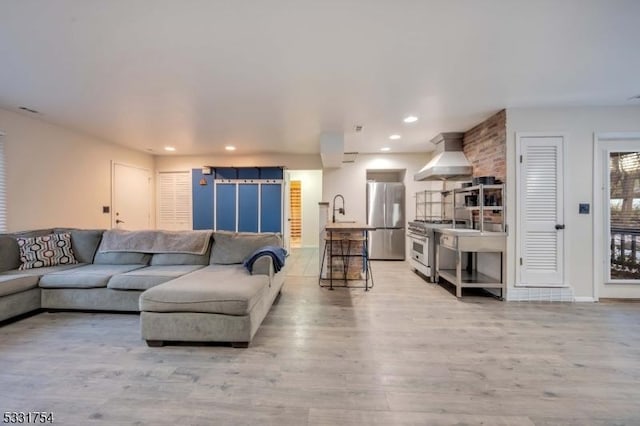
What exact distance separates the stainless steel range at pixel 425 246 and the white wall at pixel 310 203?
398 cm

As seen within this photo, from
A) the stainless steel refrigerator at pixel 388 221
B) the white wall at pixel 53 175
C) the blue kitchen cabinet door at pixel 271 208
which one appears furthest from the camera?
the blue kitchen cabinet door at pixel 271 208

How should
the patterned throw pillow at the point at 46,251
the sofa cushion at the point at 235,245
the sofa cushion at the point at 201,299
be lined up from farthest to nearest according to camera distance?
the sofa cushion at the point at 235,245 → the patterned throw pillow at the point at 46,251 → the sofa cushion at the point at 201,299

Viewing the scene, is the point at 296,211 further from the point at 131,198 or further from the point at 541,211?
the point at 541,211

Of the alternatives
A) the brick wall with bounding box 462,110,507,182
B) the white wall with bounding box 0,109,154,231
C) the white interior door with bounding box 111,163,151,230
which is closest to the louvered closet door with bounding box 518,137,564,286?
the brick wall with bounding box 462,110,507,182

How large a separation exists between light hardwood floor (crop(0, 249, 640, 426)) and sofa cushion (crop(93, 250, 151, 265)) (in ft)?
2.26

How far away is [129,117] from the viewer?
150 inches

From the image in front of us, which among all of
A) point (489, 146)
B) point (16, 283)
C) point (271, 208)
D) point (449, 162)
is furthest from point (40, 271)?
point (489, 146)

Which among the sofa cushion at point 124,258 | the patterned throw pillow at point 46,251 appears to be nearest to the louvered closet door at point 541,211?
the sofa cushion at point 124,258

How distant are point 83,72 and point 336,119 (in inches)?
110

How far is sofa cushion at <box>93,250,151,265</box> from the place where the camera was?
3.42 metres

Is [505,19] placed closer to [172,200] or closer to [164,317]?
[164,317]

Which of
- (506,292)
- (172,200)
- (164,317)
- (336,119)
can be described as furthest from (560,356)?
(172,200)

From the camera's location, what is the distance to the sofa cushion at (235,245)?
3.37 metres

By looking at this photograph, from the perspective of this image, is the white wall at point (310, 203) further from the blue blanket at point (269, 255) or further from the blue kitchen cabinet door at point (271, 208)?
the blue blanket at point (269, 255)
